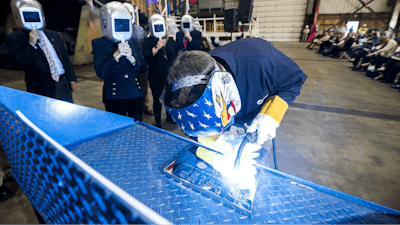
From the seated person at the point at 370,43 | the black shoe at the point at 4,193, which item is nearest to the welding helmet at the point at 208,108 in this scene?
the black shoe at the point at 4,193

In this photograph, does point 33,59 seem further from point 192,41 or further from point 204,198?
point 204,198

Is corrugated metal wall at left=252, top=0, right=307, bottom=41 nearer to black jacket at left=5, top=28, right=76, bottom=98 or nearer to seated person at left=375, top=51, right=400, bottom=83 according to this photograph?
seated person at left=375, top=51, right=400, bottom=83

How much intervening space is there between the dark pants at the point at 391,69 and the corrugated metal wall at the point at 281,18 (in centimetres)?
1365

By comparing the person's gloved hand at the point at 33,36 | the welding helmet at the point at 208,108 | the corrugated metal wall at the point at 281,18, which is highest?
the corrugated metal wall at the point at 281,18

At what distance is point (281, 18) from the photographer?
17.5m

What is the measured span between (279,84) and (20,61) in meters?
2.44

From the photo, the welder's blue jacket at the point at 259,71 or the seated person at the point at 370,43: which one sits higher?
the seated person at the point at 370,43

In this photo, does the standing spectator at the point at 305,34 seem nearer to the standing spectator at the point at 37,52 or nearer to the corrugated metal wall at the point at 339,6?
the corrugated metal wall at the point at 339,6

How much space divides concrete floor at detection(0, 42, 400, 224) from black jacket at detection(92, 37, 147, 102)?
1135 mm

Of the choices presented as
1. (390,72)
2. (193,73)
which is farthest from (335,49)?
(193,73)

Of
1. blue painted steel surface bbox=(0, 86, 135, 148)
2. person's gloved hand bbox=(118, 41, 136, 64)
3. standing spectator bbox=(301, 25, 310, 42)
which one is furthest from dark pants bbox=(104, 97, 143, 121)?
standing spectator bbox=(301, 25, 310, 42)

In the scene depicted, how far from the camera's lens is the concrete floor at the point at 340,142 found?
182cm

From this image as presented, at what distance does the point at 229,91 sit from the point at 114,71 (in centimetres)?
139

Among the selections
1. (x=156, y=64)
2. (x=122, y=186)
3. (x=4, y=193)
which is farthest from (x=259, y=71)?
(x=4, y=193)
